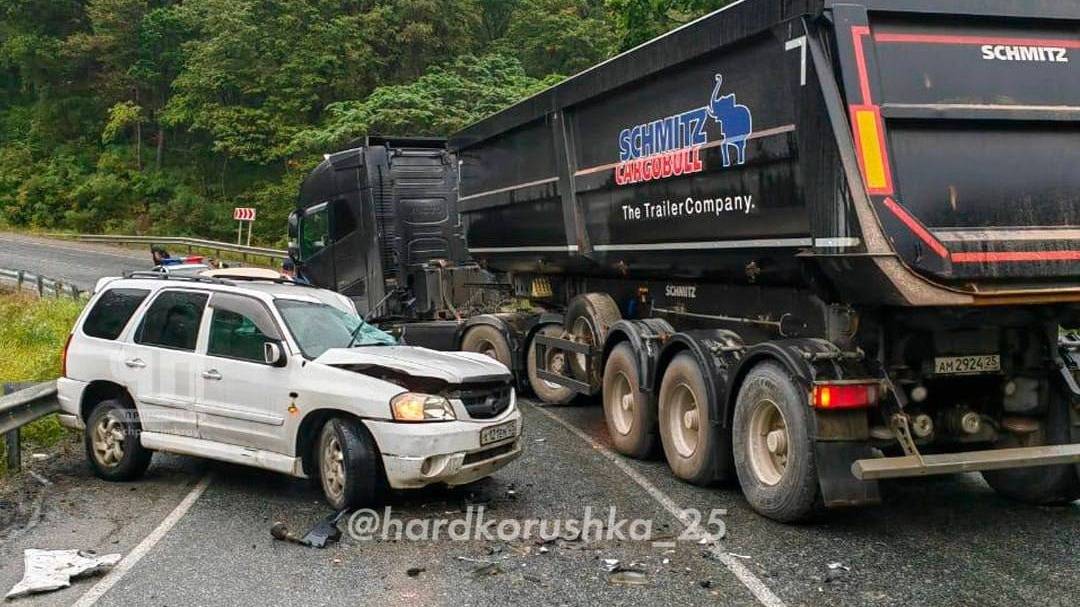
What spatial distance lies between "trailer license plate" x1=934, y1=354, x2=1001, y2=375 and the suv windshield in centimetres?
419

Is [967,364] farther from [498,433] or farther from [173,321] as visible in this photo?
[173,321]

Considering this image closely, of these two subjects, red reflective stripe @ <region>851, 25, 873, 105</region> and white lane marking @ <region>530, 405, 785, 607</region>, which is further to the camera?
red reflective stripe @ <region>851, 25, 873, 105</region>

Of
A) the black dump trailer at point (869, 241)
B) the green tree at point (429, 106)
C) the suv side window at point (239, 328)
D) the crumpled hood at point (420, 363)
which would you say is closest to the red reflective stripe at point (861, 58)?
the black dump trailer at point (869, 241)

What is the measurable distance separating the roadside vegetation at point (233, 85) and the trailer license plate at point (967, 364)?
1285 centimetres

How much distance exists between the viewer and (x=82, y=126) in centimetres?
4522

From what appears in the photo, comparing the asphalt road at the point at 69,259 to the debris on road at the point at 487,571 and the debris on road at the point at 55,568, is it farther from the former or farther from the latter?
the debris on road at the point at 487,571

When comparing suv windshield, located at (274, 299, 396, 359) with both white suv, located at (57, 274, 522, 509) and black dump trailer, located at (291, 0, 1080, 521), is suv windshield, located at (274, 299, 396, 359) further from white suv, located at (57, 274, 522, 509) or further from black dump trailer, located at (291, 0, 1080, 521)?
black dump trailer, located at (291, 0, 1080, 521)

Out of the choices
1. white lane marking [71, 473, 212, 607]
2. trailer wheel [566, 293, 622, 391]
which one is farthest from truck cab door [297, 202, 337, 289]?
white lane marking [71, 473, 212, 607]

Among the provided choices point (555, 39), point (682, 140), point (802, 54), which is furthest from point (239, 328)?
point (555, 39)

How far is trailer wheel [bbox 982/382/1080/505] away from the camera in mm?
6016

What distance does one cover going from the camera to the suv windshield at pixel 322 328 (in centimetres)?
684

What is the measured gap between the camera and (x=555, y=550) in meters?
5.49

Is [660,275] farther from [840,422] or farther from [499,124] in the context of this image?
[499,124]

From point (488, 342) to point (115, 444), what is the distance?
531 centimetres
